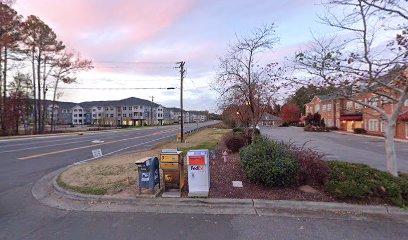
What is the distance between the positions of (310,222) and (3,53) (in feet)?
131

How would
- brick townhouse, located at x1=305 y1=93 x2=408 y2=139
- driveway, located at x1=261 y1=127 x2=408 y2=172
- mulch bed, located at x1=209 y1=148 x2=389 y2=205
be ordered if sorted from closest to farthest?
mulch bed, located at x1=209 y1=148 x2=389 y2=205
driveway, located at x1=261 y1=127 x2=408 y2=172
brick townhouse, located at x1=305 y1=93 x2=408 y2=139

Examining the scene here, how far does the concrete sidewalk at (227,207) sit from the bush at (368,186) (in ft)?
0.89

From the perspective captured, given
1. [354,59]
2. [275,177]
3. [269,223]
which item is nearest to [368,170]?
[275,177]

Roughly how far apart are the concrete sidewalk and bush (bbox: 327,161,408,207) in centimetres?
27

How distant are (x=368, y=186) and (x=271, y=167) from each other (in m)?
2.13

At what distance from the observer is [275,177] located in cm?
560

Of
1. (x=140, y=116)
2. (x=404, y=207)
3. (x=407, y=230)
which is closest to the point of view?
(x=407, y=230)

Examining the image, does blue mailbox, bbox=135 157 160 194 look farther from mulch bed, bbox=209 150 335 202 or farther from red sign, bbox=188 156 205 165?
mulch bed, bbox=209 150 335 202

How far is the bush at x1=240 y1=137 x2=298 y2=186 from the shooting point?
561cm

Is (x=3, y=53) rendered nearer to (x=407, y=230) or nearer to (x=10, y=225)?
(x=10, y=225)

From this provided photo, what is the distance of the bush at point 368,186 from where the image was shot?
4.85 m

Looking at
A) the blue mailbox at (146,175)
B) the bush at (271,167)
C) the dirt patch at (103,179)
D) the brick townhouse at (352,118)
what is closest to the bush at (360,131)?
the brick townhouse at (352,118)

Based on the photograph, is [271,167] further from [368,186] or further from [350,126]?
[350,126]

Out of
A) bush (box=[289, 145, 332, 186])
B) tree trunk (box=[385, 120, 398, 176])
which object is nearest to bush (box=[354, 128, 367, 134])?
tree trunk (box=[385, 120, 398, 176])
